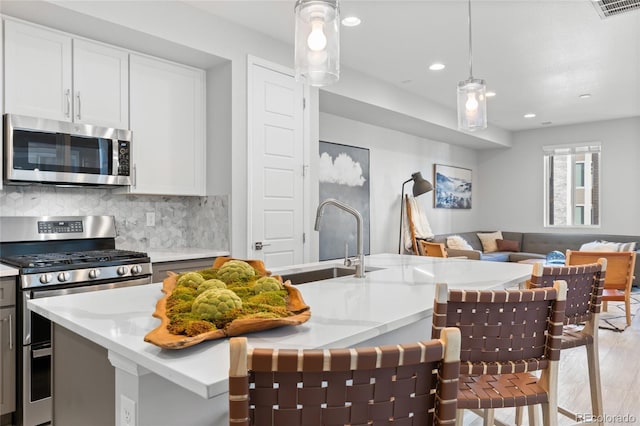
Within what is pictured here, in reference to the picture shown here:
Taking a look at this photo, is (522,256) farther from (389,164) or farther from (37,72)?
(37,72)

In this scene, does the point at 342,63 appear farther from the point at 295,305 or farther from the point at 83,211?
the point at 295,305

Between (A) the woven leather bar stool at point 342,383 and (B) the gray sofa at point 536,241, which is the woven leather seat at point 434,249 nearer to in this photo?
(B) the gray sofa at point 536,241

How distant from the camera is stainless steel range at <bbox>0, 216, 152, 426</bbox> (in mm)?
2357

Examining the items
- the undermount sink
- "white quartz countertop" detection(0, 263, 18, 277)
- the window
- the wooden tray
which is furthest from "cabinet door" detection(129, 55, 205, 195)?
the window

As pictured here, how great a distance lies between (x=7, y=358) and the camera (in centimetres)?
234

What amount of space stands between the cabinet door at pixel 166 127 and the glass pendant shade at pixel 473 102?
6.70 feet

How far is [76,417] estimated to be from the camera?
4.91 feet

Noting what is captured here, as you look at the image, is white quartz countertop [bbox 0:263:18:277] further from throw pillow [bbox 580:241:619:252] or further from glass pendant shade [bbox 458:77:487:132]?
throw pillow [bbox 580:241:619:252]

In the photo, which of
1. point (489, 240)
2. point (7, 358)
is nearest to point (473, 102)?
point (7, 358)

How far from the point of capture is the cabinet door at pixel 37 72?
2.58 metres

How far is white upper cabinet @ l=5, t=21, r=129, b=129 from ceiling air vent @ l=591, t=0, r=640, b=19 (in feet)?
10.7

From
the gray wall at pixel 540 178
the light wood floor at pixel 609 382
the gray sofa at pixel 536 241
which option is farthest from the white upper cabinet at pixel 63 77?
the gray wall at pixel 540 178

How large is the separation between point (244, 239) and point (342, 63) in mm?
1986

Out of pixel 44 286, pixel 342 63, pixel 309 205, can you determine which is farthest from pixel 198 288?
pixel 342 63
